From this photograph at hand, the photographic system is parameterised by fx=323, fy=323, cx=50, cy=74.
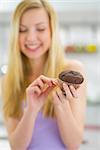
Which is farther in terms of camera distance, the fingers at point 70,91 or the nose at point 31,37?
the nose at point 31,37

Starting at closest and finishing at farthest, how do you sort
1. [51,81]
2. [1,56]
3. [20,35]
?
[51,81] → [20,35] → [1,56]

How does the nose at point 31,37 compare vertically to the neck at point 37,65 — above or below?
above

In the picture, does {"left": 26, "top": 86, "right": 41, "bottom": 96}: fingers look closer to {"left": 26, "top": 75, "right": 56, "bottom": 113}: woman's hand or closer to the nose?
{"left": 26, "top": 75, "right": 56, "bottom": 113}: woman's hand

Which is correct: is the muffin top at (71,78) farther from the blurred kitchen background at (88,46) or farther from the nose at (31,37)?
the blurred kitchen background at (88,46)

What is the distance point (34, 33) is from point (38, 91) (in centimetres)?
16

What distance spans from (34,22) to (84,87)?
0.60 feet

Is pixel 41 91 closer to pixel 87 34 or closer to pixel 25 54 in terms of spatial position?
pixel 25 54

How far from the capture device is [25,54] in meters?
0.73

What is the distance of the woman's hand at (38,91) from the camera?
2.02 ft

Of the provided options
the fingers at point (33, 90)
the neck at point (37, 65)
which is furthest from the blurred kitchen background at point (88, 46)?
the fingers at point (33, 90)

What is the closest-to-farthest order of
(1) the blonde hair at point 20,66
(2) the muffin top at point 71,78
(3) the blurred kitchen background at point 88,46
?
1. (2) the muffin top at point 71,78
2. (1) the blonde hair at point 20,66
3. (3) the blurred kitchen background at point 88,46

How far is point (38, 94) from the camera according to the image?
64cm

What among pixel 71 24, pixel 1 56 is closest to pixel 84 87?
pixel 1 56

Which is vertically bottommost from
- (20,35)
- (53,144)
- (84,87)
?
(53,144)
